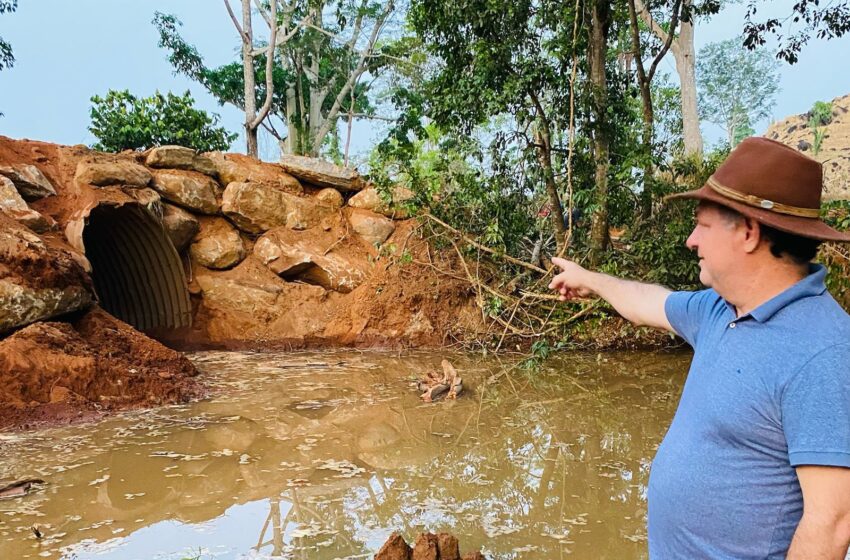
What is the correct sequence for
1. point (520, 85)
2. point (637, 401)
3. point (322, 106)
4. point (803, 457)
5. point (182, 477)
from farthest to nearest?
point (322, 106), point (520, 85), point (637, 401), point (182, 477), point (803, 457)

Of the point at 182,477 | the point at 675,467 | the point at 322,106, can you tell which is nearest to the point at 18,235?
the point at 182,477

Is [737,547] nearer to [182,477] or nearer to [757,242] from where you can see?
[757,242]

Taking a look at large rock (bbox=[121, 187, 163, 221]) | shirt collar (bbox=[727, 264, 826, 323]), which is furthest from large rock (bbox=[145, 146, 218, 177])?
shirt collar (bbox=[727, 264, 826, 323])

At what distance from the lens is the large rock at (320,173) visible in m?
12.0

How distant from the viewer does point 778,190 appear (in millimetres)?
1353

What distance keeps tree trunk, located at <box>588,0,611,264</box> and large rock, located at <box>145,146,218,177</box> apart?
6.45 m

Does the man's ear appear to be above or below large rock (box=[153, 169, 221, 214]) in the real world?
below

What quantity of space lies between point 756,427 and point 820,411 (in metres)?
0.14

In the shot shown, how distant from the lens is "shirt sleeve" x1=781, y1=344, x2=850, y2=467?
115cm

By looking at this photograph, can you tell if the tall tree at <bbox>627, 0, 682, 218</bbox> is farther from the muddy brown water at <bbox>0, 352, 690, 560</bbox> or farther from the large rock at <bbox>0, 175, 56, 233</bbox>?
the large rock at <bbox>0, 175, 56, 233</bbox>

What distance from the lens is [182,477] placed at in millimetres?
4250

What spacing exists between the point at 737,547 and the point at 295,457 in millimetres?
3693

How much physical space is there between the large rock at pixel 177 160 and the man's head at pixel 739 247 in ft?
35.4

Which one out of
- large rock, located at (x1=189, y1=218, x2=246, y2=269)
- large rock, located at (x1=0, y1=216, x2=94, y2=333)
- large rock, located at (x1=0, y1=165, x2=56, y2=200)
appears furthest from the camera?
large rock, located at (x1=189, y1=218, x2=246, y2=269)
